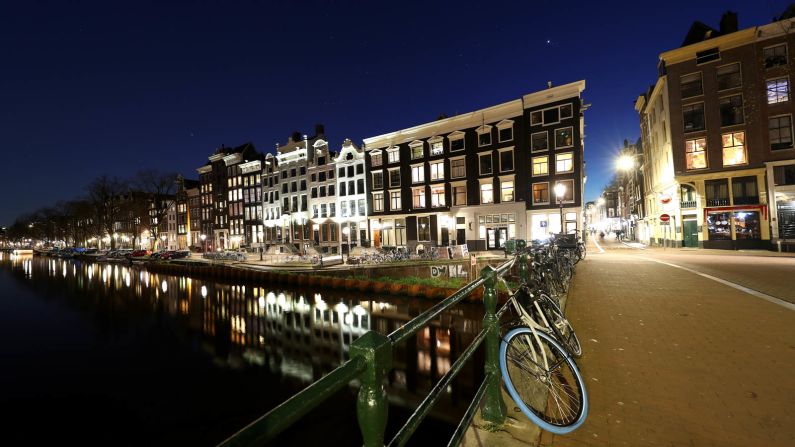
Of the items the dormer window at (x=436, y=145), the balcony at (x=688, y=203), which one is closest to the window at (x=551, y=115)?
the dormer window at (x=436, y=145)

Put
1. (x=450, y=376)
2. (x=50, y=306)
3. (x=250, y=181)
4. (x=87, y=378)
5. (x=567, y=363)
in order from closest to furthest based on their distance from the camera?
(x=450, y=376), (x=567, y=363), (x=87, y=378), (x=50, y=306), (x=250, y=181)

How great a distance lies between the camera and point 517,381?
12.5 ft

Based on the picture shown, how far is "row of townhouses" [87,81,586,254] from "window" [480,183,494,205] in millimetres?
104

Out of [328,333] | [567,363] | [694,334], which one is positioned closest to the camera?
[567,363]

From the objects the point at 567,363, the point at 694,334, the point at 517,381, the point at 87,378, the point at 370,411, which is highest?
the point at 370,411

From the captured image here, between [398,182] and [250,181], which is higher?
[250,181]

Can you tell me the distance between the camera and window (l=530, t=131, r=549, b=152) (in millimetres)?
34000

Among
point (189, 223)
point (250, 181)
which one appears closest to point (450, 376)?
point (250, 181)

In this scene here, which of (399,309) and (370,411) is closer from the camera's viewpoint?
(370,411)

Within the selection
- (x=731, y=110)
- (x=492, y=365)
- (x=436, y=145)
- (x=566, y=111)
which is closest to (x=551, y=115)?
(x=566, y=111)

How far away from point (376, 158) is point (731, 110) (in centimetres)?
3390

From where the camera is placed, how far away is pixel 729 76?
29.5 m

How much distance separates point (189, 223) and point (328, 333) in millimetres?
71879

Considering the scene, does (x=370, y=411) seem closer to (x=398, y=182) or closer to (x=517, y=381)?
(x=517, y=381)
